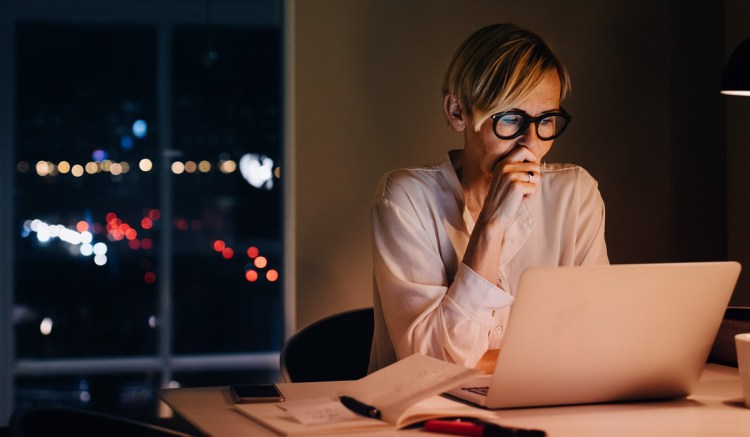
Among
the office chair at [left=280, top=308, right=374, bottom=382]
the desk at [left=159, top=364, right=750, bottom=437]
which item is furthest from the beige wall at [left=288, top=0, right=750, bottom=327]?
the desk at [left=159, top=364, right=750, bottom=437]

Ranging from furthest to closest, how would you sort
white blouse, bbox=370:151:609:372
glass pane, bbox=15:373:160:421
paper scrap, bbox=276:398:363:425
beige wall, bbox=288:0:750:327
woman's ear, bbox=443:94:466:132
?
glass pane, bbox=15:373:160:421, beige wall, bbox=288:0:750:327, woman's ear, bbox=443:94:466:132, white blouse, bbox=370:151:609:372, paper scrap, bbox=276:398:363:425

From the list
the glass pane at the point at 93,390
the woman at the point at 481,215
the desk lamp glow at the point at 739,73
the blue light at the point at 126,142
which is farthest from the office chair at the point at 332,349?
the blue light at the point at 126,142

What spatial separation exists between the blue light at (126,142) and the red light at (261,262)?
4.62 feet

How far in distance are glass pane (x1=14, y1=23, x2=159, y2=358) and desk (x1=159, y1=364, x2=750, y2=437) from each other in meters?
5.23

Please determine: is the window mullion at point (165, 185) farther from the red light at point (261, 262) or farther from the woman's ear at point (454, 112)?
the woman's ear at point (454, 112)

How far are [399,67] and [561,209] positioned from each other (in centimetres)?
112

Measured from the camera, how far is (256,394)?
4.90 feet

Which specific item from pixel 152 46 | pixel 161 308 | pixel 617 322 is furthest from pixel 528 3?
pixel 152 46

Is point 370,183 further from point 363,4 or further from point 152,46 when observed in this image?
point 152,46

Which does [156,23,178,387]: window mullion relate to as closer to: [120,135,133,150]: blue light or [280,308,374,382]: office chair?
[120,135,133,150]: blue light

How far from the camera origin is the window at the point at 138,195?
21.7 ft

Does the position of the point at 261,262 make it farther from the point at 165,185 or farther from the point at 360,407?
the point at 360,407

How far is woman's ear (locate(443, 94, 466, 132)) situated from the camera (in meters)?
2.06

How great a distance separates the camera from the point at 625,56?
319 centimetres
